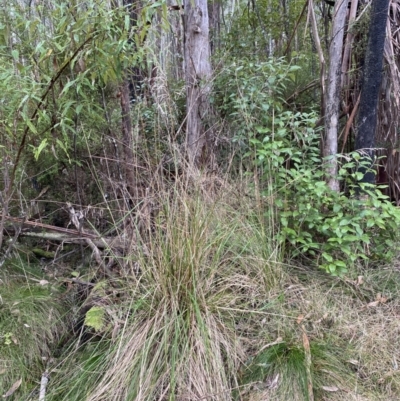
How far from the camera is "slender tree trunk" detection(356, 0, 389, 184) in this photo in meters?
2.30

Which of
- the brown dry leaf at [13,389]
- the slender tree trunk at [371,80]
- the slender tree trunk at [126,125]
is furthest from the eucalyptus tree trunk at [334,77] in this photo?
the brown dry leaf at [13,389]

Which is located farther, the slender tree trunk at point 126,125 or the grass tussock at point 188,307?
the slender tree trunk at point 126,125

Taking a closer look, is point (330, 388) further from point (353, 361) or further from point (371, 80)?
point (371, 80)

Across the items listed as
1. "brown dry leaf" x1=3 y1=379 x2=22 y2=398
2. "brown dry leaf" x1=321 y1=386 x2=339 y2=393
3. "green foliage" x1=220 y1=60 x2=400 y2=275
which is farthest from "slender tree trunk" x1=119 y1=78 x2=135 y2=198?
"brown dry leaf" x1=321 y1=386 x2=339 y2=393

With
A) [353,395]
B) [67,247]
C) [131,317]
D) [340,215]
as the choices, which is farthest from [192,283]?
[67,247]

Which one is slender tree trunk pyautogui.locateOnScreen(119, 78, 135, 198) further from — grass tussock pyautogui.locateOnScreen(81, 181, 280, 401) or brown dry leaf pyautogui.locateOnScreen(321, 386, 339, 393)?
brown dry leaf pyautogui.locateOnScreen(321, 386, 339, 393)

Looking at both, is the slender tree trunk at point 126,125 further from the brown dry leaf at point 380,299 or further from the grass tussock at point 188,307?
the brown dry leaf at point 380,299

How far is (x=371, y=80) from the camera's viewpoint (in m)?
2.36

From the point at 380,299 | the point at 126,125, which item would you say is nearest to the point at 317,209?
the point at 380,299

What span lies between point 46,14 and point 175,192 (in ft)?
3.92

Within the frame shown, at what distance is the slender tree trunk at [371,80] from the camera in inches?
90.5

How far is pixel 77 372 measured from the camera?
1619 millimetres

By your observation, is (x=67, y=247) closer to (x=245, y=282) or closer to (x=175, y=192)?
(x=175, y=192)

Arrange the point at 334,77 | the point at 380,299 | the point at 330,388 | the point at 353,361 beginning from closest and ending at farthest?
the point at 330,388
the point at 353,361
the point at 380,299
the point at 334,77
